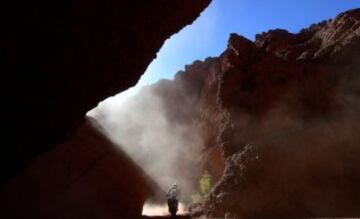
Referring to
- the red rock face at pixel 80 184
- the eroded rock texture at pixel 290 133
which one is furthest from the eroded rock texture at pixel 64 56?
the eroded rock texture at pixel 290 133

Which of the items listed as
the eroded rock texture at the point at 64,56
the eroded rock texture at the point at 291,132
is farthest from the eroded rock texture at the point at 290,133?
the eroded rock texture at the point at 64,56

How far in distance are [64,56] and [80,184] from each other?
14.2 metres

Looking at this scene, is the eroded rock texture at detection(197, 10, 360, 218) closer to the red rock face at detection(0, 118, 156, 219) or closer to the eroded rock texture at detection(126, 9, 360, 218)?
the eroded rock texture at detection(126, 9, 360, 218)

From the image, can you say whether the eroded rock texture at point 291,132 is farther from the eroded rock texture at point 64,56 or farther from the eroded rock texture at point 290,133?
the eroded rock texture at point 64,56

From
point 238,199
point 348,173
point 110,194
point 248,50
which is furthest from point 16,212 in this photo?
point 248,50

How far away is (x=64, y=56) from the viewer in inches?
442

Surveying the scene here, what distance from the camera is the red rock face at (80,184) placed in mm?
18891

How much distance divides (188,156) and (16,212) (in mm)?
44552

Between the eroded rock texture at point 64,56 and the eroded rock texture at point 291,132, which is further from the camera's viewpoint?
the eroded rock texture at point 291,132

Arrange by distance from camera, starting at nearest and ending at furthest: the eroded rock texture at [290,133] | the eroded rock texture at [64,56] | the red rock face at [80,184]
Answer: the eroded rock texture at [64,56], the red rock face at [80,184], the eroded rock texture at [290,133]

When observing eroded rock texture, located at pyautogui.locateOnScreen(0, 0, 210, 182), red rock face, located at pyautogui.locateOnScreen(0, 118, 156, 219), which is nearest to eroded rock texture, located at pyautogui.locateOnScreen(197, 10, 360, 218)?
red rock face, located at pyautogui.locateOnScreen(0, 118, 156, 219)

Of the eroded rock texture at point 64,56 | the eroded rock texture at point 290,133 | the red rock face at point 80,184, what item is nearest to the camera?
the eroded rock texture at point 64,56

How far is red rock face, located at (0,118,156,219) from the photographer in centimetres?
1889

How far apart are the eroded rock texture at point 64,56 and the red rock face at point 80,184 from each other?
6.42 meters
